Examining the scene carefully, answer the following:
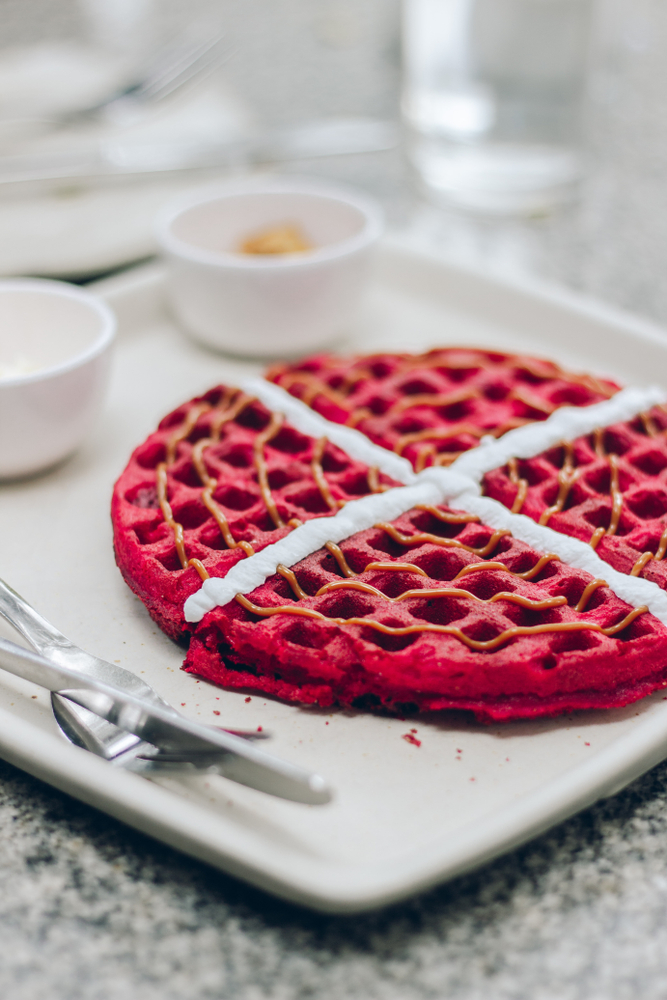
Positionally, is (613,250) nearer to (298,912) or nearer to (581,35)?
(581,35)

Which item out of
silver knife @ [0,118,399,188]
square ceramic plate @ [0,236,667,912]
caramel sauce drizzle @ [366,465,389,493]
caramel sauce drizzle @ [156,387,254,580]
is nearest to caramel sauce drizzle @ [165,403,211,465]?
caramel sauce drizzle @ [156,387,254,580]

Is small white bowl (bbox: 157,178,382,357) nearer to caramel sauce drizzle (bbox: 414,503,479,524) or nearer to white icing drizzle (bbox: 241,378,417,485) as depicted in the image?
white icing drizzle (bbox: 241,378,417,485)

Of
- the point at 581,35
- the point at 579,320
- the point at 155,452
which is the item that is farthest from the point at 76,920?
the point at 581,35

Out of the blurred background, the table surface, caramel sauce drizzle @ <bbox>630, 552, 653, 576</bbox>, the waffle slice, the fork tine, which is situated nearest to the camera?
the table surface

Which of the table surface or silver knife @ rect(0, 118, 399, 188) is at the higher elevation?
silver knife @ rect(0, 118, 399, 188)

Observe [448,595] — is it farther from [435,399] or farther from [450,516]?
[435,399]

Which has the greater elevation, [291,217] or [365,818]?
[291,217]
